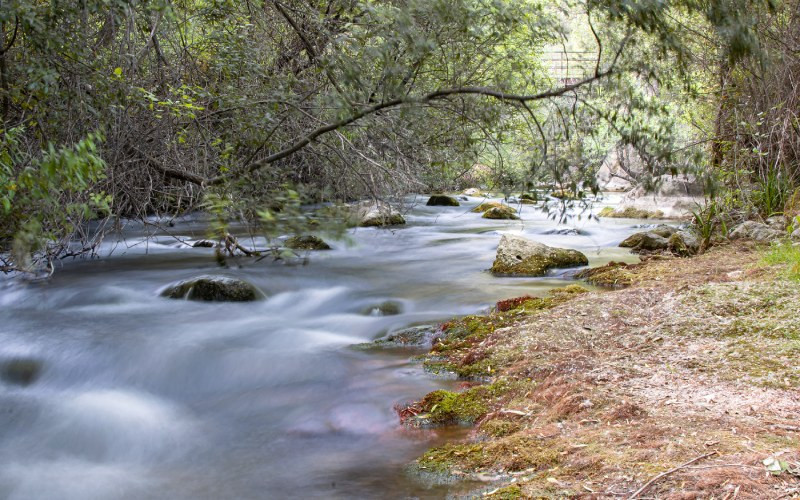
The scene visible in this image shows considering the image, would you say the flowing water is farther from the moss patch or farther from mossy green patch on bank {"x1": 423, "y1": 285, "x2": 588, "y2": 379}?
the moss patch

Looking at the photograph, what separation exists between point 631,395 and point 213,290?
5506 mm

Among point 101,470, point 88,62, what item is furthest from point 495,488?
point 88,62

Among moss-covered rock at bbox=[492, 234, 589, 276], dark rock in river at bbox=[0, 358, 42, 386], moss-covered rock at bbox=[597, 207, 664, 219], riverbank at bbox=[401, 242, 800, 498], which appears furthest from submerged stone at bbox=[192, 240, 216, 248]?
moss-covered rock at bbox=[597, 207, 664, 219]

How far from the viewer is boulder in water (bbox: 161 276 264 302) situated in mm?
8125

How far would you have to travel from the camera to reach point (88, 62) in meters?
6.03

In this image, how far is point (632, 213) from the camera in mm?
16703

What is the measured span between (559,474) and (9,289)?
24.3 feet

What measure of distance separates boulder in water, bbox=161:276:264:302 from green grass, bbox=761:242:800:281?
5.67 meters

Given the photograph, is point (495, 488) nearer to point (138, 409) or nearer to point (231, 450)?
point (231, 450)

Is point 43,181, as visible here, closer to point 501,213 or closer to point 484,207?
point 501,213

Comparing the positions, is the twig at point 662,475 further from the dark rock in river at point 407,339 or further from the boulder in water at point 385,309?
the boulder in water at point 385,309

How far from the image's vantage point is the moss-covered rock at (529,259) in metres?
9.22

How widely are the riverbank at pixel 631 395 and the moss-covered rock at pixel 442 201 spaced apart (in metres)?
12.1

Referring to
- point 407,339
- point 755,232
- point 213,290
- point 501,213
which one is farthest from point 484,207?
point 407,339
